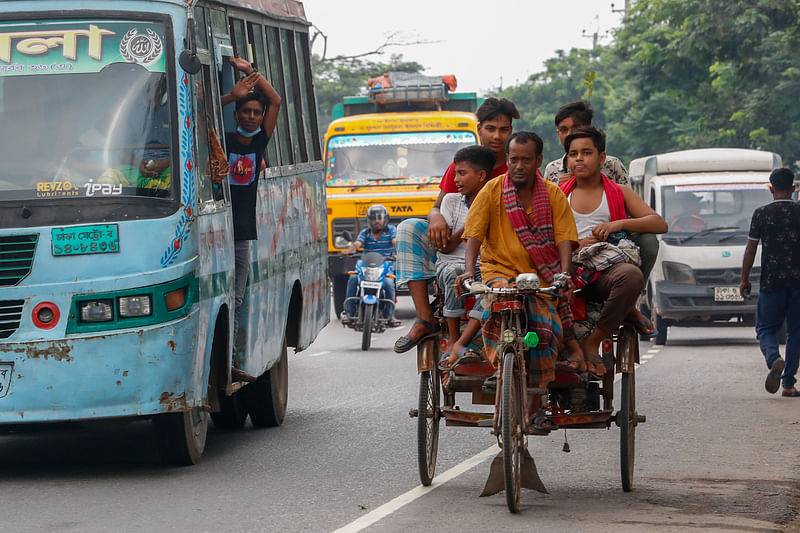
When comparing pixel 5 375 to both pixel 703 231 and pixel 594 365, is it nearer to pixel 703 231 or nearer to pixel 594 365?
pixel 594 365

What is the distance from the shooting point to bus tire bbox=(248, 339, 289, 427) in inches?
454

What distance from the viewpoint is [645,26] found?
157 ft

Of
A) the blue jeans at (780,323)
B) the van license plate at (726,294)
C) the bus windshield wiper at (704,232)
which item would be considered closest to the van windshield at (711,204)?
the bus windshield wiper at (704,232)

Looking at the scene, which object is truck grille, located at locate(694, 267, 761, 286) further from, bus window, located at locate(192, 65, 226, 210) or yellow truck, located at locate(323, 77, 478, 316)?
A: bus window, located at locate(192, 65, 226, 210)

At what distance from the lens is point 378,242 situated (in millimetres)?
21750

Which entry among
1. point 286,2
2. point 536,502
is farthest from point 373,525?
point 286,2

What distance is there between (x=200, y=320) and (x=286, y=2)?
4.61 m

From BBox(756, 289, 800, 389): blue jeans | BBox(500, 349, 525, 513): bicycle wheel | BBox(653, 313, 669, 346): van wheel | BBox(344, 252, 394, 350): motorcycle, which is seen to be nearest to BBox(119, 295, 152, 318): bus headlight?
BBox(500, 349, 525, 513): bicycle wheel

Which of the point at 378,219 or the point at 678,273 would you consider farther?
the point at 378,219

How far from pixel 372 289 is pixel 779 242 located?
306 inches

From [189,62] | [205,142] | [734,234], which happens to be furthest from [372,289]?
[189,62]

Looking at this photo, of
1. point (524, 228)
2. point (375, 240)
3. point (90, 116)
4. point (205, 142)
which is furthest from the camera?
point (375, 240)

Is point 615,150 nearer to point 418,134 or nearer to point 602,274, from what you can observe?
point 418,134

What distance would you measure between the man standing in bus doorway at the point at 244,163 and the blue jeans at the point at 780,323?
213 inches
